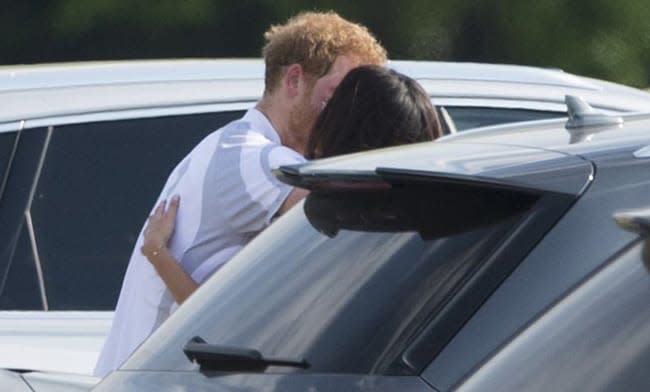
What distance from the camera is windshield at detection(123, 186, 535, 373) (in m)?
2.38

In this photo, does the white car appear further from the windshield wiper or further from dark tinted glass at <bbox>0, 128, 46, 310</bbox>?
the windshield wiper

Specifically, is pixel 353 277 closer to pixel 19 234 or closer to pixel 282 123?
pixel 282 123

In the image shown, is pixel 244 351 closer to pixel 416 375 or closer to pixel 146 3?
pixel 416 375

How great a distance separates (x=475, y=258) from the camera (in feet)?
7.78

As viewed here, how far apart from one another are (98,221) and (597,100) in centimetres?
149

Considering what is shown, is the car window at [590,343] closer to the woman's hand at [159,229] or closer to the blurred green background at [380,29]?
the woman's hand at [159,229]

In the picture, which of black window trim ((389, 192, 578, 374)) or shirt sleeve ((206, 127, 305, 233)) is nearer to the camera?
black window trim ((389, 192, 578, 374))

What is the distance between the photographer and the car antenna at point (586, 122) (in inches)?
109

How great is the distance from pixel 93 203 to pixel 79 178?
0.07 m

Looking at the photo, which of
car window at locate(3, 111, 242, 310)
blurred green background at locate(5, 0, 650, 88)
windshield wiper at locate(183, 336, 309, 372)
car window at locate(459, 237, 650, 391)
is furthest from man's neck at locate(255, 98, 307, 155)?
blurred green background at locate(5, 0, 650, 88)

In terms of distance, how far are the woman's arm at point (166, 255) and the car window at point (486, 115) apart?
1.20m

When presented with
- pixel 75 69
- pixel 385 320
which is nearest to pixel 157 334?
pixel 385 320

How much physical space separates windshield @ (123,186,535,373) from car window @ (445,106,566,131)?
1.99 m

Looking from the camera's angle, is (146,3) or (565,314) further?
(146,3)
